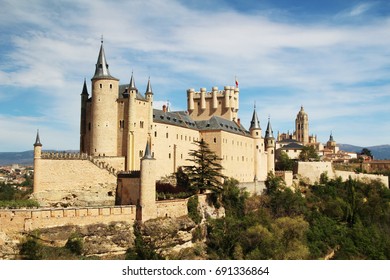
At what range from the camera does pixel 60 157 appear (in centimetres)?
3167

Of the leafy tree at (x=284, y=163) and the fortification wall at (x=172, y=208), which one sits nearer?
the fortification wall at (x=172, y=208)

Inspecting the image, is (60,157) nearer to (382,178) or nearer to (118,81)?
(118,81)

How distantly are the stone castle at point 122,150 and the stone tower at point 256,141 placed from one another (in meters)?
2.68

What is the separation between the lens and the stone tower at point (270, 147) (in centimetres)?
4949

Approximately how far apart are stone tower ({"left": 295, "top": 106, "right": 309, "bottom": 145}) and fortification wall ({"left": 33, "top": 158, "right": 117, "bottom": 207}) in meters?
67.9

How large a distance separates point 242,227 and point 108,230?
1099 centimetres

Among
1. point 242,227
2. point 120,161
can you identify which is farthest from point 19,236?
point 242,227

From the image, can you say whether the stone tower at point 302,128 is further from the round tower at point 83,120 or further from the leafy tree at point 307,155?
the round tower at point 83,120

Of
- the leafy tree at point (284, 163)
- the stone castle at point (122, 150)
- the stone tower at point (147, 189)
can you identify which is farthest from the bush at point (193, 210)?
the leafy tree at point (284, 163)

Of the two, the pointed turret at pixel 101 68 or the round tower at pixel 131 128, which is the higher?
the pointed turret at pixel 101 68

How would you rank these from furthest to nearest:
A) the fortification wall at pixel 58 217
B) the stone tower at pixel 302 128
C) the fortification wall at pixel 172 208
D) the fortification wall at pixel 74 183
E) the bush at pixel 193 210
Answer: the stone tower at pixel 302 128
the bush at pixel 193 210
the fortification wall at pixel 74 183
the fortification wall at pixel 172 208
the fortification wall at pixel 58 217

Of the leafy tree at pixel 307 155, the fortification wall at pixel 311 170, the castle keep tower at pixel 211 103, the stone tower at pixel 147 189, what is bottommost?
the stone tower at pixel 147 189

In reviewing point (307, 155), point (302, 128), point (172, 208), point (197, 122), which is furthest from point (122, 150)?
point (302, 128)

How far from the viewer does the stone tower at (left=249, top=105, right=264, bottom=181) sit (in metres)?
47.6
